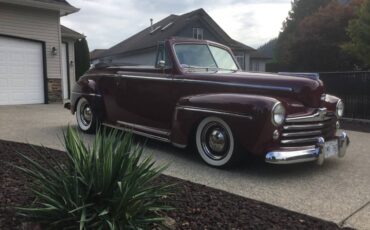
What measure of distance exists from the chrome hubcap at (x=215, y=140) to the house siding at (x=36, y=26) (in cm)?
1037

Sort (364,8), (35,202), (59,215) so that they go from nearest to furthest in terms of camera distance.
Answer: (59,215) → (35,202) → (364,8)

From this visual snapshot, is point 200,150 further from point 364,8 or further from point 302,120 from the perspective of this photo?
point 364,8

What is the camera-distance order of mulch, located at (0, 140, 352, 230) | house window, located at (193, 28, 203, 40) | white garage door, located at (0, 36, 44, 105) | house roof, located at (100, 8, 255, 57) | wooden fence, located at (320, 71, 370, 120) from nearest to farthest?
1. mulch, located at (0, 140, 352, 230)
2. wooden fence, located at (320, 71, 370, 120)
3. white garage door, located at (0, 36, 44, 105)
4. house roof, located at (100, 8, 255, 57)
5. house window, located at (193, 28, 203, 40)

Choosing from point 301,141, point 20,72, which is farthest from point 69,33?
point 301,141

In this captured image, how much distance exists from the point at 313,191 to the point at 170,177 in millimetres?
1601

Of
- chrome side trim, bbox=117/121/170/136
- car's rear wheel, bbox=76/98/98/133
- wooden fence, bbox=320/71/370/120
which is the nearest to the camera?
chrome side trim, bbox=117/121/170/136

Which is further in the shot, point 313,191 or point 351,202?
point 313,191

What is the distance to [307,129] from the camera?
5.45 metres

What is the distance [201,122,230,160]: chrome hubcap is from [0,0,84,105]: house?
10.1 meters

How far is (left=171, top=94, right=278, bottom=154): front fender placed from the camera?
5.09m

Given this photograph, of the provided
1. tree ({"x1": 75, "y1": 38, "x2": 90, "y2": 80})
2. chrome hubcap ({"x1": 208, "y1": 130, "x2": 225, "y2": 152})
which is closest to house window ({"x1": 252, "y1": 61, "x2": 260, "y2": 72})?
tree ({"x1": 75, "y1": 38, "x2": 90, "y2": 80})

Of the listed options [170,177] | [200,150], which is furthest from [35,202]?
[200,150]

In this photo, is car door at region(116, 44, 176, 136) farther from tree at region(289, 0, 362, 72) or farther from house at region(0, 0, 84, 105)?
tree at region(289, 0, 362, 72)

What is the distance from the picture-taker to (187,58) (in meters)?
6.66
